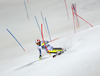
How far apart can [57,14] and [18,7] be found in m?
0.25

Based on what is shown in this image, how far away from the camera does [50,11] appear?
3.14 ft

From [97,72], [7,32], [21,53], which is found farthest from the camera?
[7,32]

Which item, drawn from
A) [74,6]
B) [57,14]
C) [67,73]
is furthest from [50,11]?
[67,73]

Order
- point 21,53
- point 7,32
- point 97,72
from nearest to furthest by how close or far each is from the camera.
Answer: point 97,72 → point 21,53 → point 7,32

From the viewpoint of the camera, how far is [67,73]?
10.7 inches

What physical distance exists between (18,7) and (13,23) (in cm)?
11

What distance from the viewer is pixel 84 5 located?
3.17 ft

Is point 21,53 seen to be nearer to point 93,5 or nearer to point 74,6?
point 74,6

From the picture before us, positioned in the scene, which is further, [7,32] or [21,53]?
[7,32]

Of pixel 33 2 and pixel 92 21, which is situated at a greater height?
pixel 33 2

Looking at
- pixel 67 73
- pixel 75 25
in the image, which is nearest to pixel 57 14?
pixel 75 25

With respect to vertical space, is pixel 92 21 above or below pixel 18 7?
below

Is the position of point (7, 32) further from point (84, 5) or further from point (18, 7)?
point (84, 5)

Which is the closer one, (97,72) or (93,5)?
(97,72)
